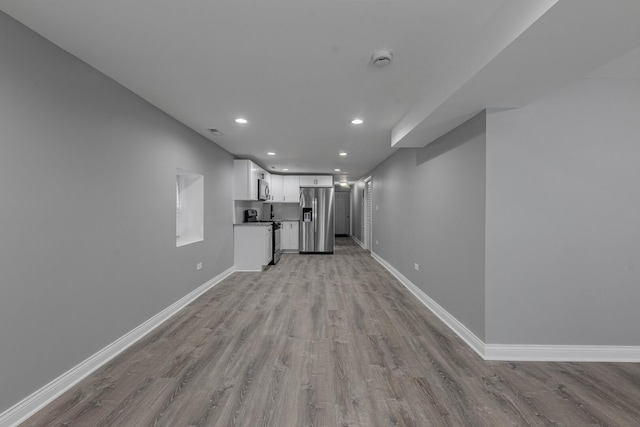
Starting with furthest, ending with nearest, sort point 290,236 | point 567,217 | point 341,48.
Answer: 1. point 290,236
2. point 567,217
3. point 341,48

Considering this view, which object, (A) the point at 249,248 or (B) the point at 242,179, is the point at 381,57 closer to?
(B) the point at 242,179

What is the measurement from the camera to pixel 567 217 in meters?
2.15

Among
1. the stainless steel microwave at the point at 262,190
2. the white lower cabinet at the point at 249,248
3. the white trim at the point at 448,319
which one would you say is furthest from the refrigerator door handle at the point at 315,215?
the white trim at the point at 448,319

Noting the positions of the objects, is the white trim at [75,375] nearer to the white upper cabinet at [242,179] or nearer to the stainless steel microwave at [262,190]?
the white upper cabinet at [242,179]

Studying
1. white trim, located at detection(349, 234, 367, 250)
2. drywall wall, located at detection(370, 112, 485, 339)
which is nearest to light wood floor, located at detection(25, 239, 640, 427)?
drywall wall, located at detection(370, 112, 485, 339)

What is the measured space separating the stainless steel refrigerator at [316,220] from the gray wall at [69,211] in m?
4.66

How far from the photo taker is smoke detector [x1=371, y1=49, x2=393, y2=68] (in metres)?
1.78

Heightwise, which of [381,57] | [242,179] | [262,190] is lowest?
[262,190]

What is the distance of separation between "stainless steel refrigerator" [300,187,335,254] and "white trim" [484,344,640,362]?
5.33 meters

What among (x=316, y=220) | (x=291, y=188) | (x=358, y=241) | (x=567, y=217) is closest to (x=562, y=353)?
(x=567, y=217)

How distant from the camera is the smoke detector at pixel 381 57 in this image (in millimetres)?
1780

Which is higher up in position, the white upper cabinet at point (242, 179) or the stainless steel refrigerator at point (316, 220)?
the white upper cabinet at point (242, 179)

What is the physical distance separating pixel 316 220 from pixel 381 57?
5.77m

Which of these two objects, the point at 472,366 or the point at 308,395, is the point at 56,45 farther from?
the point at 472,366
